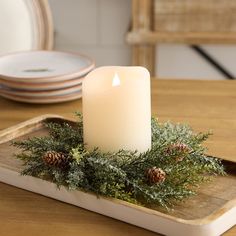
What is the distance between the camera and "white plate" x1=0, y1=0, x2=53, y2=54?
200 cm

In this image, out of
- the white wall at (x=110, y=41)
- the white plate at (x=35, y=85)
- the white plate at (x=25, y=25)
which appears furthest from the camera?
the white wall at (x=110, y=41)

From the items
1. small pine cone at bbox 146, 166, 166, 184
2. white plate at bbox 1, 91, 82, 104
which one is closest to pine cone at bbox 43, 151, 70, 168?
small pine cone at bbox 146, 166, 166, 184

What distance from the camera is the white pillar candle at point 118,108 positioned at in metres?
0.94

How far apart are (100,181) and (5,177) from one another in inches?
7.6

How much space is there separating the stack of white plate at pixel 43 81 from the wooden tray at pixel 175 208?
406 millimetres

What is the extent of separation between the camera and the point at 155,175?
884 millimetres

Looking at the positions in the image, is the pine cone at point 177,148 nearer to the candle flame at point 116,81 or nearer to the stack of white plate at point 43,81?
the candle flame at point 116,81

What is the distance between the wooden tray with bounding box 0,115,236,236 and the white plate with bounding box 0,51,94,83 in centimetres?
44

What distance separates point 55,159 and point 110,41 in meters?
2.07

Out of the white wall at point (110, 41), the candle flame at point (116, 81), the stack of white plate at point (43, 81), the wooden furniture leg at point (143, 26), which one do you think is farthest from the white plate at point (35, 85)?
the white wall at point (110, 41)

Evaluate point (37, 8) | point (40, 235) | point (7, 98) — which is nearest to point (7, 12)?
point (37, 8)

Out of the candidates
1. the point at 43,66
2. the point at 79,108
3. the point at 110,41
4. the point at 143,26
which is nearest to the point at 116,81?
the point at 79,108

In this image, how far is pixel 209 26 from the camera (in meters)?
2.77

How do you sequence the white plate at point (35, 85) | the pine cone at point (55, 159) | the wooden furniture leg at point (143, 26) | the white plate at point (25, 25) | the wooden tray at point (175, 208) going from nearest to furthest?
1. the wooden tray at point (175, 208)
2. the pine cone at point (55, 159)
3. the white plate at point (35, 85)
4. the white plate at point (25, 25)
5. the wooden furniture leg at point (143, 26)
